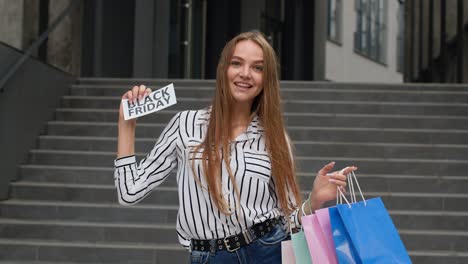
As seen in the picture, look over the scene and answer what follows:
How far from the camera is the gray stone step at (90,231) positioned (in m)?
6.49

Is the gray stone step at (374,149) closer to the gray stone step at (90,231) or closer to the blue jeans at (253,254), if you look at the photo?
the gray stone step at (90,231)

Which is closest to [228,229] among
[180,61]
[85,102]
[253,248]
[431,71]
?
[253,248]

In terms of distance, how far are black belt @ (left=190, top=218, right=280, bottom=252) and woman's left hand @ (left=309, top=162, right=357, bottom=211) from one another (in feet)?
0.62

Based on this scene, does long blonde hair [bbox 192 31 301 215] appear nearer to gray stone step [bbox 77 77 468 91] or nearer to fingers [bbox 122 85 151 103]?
fingers [bbox 122 85 151 103]

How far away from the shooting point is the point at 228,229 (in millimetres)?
2182

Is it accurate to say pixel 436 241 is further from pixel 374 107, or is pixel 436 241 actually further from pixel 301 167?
pixel 374 107

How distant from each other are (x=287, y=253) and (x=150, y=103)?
608 millimetres

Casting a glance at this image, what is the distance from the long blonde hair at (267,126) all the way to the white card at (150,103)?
142 mm

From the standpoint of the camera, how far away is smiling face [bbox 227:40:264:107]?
2.26 meters

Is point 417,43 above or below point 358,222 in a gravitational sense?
above

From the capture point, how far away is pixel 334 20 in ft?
102

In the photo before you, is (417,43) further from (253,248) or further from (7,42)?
(253,248)

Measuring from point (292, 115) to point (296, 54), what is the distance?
38.9 feet

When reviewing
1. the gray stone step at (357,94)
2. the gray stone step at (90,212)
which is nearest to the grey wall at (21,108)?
the gray stone step at (90,212)
